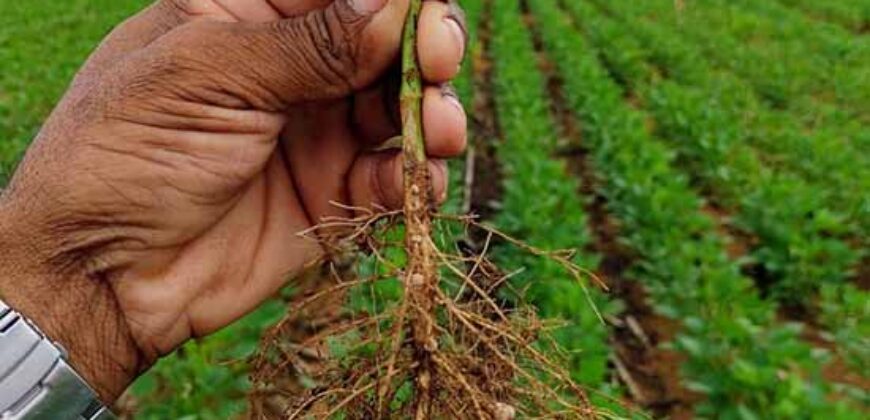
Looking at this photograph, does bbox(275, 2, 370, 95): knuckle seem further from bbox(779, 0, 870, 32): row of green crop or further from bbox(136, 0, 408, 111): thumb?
bbox(779, 0, 870, 32): row of green crop

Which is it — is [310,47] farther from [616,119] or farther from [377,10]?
[616,119]

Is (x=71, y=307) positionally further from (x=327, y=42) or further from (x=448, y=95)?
(x=448, y=95)

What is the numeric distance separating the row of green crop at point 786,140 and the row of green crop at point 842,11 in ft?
12.5

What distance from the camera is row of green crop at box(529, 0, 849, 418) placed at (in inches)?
129

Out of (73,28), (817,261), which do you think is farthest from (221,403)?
(73,28)

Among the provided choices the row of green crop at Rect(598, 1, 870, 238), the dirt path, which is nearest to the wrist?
the dirt path

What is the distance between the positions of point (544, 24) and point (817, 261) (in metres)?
8.60

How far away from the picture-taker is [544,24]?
43.5 feet

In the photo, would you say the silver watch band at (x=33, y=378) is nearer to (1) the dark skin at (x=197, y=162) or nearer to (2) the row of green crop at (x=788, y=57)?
(1) the dark skin at (x=197, y=162)

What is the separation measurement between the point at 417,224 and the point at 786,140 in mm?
6087

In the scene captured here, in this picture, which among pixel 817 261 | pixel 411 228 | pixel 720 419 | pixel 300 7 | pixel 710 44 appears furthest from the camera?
pixel 710 44

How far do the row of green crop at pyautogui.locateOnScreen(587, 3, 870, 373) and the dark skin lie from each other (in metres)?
2.40

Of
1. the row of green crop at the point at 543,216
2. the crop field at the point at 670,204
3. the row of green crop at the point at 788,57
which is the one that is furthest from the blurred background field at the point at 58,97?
the row of green crop at the point at 788,57

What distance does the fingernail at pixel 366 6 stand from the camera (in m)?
1.69
